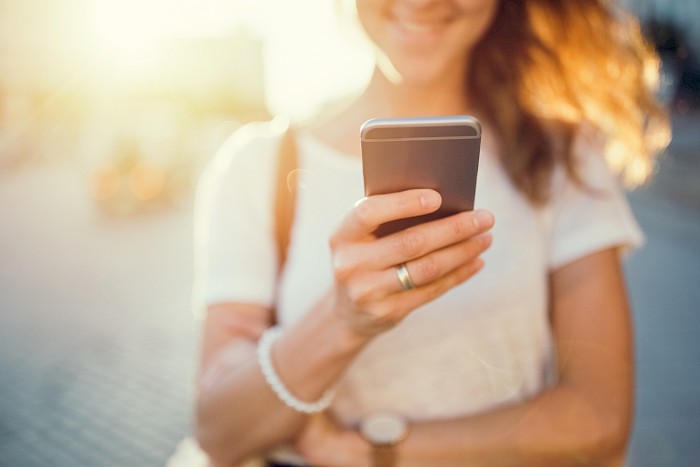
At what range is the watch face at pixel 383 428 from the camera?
1261 mm

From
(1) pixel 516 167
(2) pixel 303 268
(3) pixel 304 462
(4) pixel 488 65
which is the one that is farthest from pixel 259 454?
(4) pixel 488 65

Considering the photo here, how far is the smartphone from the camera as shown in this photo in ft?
3.04

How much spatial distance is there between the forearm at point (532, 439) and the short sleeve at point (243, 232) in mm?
493

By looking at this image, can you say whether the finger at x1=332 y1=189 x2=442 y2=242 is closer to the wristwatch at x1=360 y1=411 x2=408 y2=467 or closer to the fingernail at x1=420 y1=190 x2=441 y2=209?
the fingernail at x1=420 y1=190 x2=441 y2=209

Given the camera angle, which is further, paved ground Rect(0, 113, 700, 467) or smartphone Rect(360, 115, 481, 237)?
paved ground Rect(0, 113, 700, 467)

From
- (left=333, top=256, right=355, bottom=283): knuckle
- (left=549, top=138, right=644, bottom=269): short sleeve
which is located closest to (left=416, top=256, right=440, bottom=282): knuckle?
(left=333, top=256, right=355, bottom=283): knuckle

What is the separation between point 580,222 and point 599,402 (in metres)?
0.40

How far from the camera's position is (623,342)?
52.2 inches

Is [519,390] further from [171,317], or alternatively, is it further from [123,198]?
[123,198]

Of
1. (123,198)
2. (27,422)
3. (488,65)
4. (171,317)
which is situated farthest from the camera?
(123,198)

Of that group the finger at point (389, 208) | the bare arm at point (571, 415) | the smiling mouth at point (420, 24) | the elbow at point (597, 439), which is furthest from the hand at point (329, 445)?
the smiling mouth at point (420, 24)

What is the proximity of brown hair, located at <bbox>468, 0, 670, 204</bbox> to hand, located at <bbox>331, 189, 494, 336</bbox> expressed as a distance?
20.6 inches

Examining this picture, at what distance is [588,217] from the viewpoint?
4.54 feet

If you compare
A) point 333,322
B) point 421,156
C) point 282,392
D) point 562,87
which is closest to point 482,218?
point 421,156
